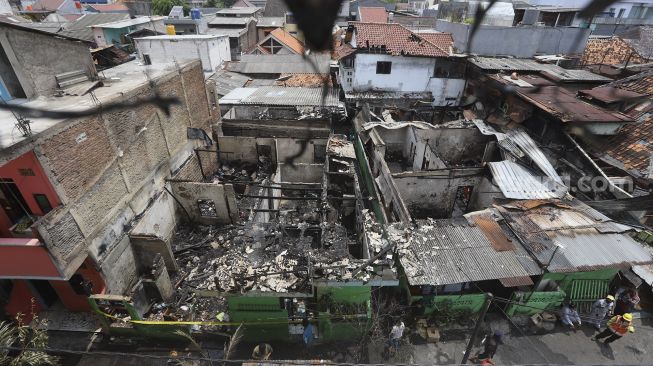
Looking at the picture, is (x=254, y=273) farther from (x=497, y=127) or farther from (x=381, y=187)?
(x=497, y=127)

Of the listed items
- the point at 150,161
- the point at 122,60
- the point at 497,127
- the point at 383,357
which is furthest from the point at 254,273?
the point at 122,60

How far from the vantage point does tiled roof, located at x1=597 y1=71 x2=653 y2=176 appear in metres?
12.6

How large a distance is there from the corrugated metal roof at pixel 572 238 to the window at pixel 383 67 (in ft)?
41.7

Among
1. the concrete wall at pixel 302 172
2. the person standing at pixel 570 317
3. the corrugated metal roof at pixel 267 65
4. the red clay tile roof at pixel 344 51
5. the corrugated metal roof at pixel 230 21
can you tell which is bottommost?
the person standing at pixel 570 317

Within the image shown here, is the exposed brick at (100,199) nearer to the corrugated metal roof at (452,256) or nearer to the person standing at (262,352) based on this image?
the person standing at (262,352)

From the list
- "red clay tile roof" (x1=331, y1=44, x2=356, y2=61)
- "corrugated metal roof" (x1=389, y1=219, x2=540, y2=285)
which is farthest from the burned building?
"red clay tile roof" (x1=331, y1=44, x2=356, y2=61)

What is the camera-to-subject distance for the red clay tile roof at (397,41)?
2016 cm

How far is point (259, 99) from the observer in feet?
65.1

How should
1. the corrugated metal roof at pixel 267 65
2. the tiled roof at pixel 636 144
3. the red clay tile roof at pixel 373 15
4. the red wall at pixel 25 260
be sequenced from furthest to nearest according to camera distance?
the red clay tile roof at pixel 373 15, the corrugated metal roof at pixel 267 65, the tiled roof at pixel 636 144, the red wall at pixel 25 260

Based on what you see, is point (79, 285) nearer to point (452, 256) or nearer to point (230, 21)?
point (452, 256)

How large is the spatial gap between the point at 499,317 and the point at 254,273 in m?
8.28

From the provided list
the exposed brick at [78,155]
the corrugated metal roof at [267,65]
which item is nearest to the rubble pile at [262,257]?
the exposed brick at [78,155]

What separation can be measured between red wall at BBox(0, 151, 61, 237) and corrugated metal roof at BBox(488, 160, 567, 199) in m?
14.6

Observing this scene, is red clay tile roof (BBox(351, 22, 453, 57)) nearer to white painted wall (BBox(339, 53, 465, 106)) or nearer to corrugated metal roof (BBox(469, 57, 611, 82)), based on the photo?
white painted wall (BBox(339, 53, 465, 106))
